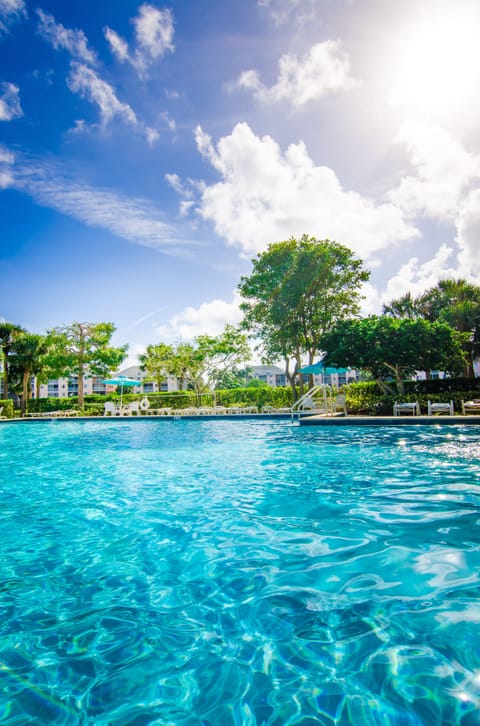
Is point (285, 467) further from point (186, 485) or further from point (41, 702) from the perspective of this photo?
point (41, 702)

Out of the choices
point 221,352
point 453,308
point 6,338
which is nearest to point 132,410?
point 221,352

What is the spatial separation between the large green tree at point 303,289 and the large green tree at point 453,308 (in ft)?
18.2

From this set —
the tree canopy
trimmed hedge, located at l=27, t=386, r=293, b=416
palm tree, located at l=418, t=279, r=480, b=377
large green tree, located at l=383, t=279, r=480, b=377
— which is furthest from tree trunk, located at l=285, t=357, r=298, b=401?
palm tree, located at l=418, t=279, r=480, b=377

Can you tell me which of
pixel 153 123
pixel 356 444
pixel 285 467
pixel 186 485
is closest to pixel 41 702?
pixel 186 485

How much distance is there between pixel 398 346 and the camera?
50.4 ft

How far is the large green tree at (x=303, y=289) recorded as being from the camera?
2123 cm

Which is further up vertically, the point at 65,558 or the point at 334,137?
the point at 334,137

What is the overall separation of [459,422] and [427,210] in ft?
32.6

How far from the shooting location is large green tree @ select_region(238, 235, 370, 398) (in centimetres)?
2123

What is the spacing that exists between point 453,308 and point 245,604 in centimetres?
2480

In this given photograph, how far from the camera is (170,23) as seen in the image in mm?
10539

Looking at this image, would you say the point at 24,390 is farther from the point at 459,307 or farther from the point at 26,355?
the point at 459,307

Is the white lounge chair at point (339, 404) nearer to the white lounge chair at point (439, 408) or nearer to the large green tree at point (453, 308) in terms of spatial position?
the white lounge chair at point (439, 408)

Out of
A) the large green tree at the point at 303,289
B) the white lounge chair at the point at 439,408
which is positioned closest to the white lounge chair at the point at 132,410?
the large green tree at the point at 303,289
